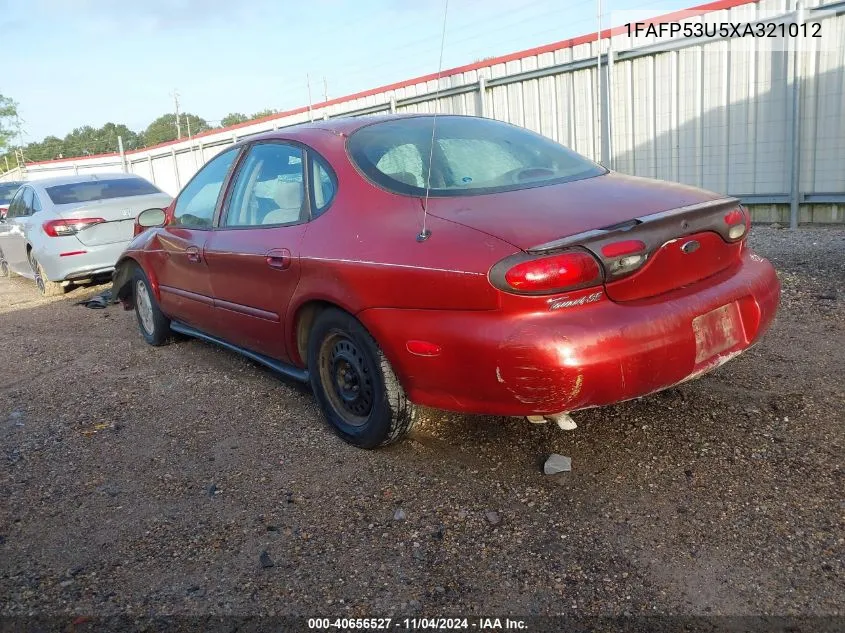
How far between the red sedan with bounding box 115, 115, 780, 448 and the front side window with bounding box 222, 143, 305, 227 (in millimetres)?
12

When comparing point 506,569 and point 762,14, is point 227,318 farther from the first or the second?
point 762,14

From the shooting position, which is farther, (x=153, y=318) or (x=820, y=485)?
(x=153, y=318)

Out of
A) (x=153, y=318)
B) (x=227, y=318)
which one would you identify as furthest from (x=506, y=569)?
(x=153, y=318)

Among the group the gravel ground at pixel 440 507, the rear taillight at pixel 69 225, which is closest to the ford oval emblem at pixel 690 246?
the gravel ground at pixel 440 507

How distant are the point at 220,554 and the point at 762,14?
864cm

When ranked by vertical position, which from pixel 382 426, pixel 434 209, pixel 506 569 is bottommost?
pixel 506 569

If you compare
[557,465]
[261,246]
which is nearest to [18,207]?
[261,246]

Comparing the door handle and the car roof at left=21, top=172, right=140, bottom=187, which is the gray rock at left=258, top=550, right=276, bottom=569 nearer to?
the door handle

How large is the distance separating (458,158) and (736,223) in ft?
4.23

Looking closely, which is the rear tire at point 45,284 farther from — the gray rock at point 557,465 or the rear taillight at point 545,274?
the rear taillight at point 545,274

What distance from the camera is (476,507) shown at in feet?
8.89

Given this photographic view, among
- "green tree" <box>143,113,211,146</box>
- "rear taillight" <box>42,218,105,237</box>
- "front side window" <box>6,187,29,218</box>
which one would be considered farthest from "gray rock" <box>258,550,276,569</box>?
"green tree" <box>143,113,211,146</box>

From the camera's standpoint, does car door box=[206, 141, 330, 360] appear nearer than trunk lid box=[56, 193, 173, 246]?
Yes

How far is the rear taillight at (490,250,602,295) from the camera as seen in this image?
245cm
